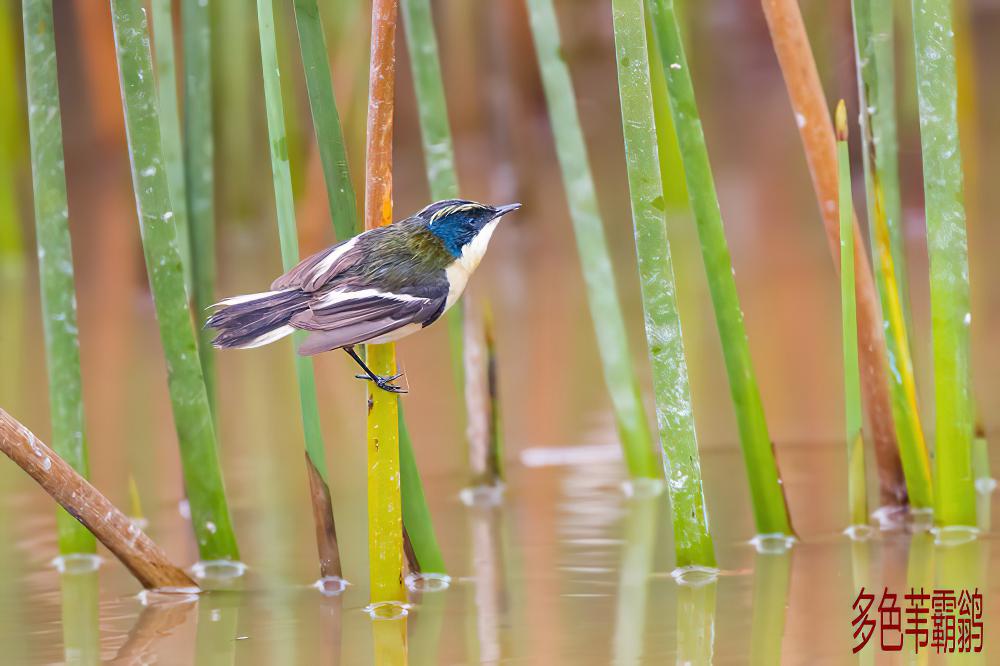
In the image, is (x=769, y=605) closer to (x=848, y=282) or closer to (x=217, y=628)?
(x=848, y=282)

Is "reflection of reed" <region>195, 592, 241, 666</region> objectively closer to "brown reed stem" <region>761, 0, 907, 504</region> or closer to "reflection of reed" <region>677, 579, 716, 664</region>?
"reflection of reed" <region>677, 579, 716, 664</region>

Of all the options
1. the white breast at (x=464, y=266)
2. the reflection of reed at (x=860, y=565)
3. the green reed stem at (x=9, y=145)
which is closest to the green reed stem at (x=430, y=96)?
the white breast at (x=464, y=266)

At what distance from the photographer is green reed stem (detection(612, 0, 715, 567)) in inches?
78.1

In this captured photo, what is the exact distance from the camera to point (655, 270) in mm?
2061

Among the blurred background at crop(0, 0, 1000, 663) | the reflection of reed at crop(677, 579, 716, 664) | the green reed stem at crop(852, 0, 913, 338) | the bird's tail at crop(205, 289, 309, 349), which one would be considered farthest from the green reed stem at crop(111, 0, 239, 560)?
the green reed stem at crop(852, 0, 913, 338)

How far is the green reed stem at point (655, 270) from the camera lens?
6.51 ft

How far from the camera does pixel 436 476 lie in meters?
3.12

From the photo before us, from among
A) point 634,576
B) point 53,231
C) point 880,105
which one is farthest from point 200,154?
point 880,105

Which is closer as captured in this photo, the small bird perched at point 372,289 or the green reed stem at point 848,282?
the small bird perched at point 372,289

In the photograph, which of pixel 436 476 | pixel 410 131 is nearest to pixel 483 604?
pixel 436 476

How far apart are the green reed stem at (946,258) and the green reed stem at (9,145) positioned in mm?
4199

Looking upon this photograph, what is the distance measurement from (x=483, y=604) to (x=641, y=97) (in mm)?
927

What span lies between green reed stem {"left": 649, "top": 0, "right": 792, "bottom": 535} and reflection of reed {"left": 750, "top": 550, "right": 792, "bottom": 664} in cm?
10

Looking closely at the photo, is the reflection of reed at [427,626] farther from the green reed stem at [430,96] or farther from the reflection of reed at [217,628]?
the green reed stem at [430,96]
